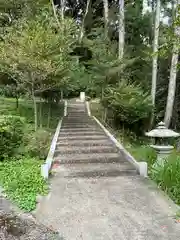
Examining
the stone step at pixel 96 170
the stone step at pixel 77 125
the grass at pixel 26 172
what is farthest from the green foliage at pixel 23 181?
the stone step at pixel 77 125

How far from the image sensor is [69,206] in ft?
20.9

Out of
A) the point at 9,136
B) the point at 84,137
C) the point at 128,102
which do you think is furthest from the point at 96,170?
the point at 128,102

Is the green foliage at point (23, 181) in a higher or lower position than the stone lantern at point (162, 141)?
lower

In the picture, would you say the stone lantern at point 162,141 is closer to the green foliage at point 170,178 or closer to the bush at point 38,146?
the green foliage at point 170,178

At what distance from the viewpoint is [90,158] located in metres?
9.84

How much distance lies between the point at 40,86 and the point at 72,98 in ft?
46.2

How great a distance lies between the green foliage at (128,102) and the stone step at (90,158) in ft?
13.1

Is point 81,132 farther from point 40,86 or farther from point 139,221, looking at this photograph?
point 139,221

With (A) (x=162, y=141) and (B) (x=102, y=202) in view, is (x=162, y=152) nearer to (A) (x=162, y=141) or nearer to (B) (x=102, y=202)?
(A) (x=162, y=141)

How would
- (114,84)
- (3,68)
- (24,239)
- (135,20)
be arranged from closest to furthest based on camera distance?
(24,239) → (3,68) → (114,84) → (135,20)

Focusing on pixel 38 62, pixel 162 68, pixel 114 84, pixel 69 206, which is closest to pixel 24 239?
pixel 69 206

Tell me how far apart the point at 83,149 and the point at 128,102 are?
3895 mm

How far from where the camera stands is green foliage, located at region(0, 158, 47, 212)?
21.3 feet

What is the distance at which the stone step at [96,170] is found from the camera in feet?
27.8
